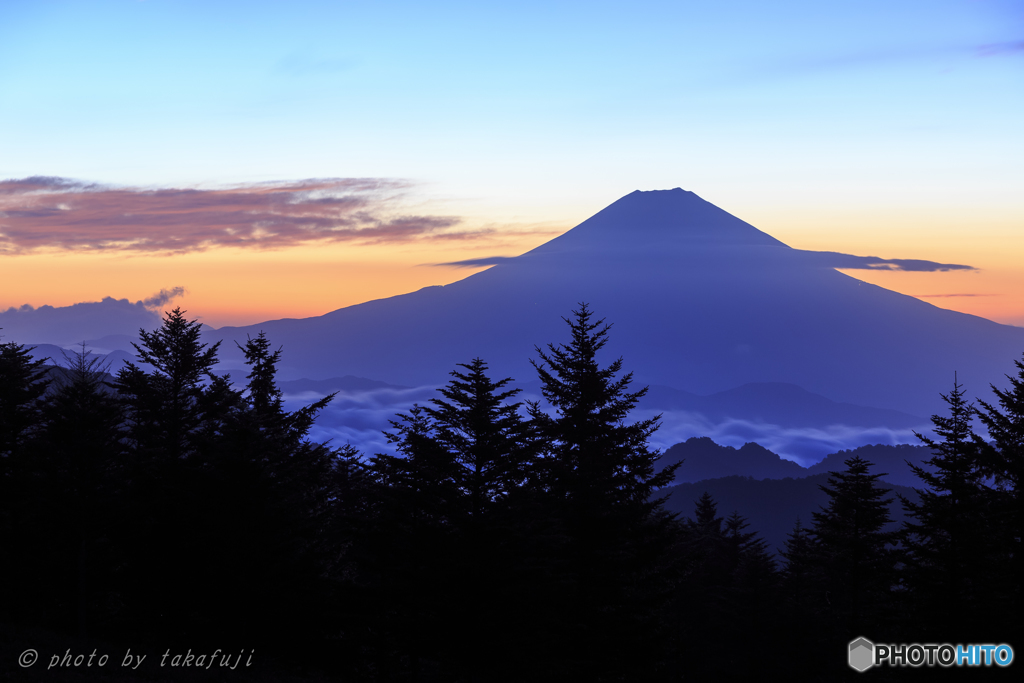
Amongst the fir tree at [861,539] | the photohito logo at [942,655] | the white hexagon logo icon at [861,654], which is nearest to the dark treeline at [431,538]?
the photohito logo at [942,655]

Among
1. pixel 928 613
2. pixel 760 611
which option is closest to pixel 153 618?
pixel 928 613

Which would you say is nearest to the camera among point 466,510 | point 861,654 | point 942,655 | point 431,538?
point 466,510

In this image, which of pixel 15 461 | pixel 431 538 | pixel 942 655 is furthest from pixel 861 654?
pixel 15 461

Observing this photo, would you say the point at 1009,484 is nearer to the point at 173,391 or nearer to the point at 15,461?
the point at 173,391

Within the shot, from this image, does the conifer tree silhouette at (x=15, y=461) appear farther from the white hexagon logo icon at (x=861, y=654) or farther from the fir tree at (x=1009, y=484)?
the fir tree at (x=1009, y=484)

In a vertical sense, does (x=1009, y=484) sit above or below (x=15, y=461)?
below

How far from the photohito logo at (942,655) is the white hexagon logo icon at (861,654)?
0.72 meters

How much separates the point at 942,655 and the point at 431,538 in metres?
17.3

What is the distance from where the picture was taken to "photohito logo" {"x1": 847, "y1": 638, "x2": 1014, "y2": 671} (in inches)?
907

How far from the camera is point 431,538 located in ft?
76.5

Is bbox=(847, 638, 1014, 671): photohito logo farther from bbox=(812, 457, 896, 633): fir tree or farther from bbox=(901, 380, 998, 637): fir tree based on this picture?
bbox=(812, 457, 896, 633): fir tree

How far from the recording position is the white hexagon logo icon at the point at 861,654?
30.4 meters

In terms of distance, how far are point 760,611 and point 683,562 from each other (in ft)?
67.4

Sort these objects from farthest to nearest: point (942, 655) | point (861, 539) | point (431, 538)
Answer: point (861, 539) → point (942, 655) → point (431, 538)
